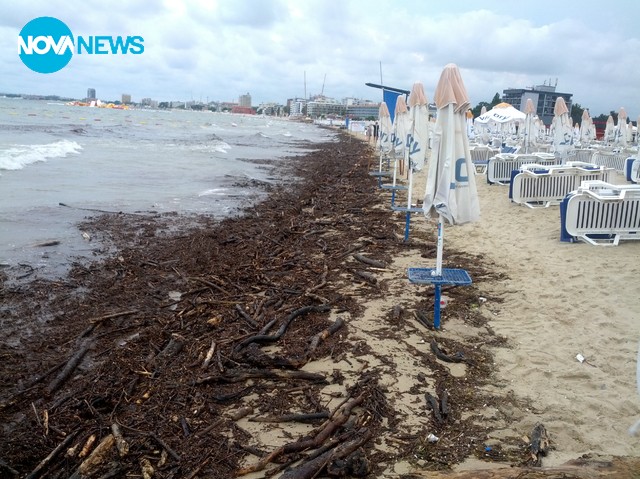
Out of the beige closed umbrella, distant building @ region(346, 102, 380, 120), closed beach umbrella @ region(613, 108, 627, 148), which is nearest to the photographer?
the beige closed umbrella

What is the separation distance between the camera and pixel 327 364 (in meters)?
4.85

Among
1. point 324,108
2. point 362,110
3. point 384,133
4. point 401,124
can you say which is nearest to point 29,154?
point 384,133

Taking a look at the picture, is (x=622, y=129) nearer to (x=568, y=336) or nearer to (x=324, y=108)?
(x=568, y=336)

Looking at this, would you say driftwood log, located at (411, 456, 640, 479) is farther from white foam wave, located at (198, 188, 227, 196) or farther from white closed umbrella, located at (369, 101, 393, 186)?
white foam wave, located at (198, 188, 227, 196)

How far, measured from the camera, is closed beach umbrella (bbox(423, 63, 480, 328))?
5.32 m

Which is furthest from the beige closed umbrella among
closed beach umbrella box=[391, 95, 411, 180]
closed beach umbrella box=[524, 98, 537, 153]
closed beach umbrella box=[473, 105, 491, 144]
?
closed beach umbrella box=[391, 95, 411, 180]

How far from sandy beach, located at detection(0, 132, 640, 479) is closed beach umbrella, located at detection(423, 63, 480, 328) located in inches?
42.2

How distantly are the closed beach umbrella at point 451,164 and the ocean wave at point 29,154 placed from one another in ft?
71.2

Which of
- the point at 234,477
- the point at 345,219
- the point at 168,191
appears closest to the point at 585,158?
the point at 345,219

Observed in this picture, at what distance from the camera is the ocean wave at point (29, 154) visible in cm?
2258

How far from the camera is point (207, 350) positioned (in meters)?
5.19

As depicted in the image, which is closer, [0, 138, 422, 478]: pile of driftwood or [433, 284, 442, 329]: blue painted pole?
[0, 138, 422, 478]: pile of driftwood

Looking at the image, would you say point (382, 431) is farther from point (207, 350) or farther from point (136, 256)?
point (136, 256)

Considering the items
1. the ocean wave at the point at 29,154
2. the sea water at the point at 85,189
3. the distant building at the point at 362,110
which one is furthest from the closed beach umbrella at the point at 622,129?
the distant building at the point at 362,110
